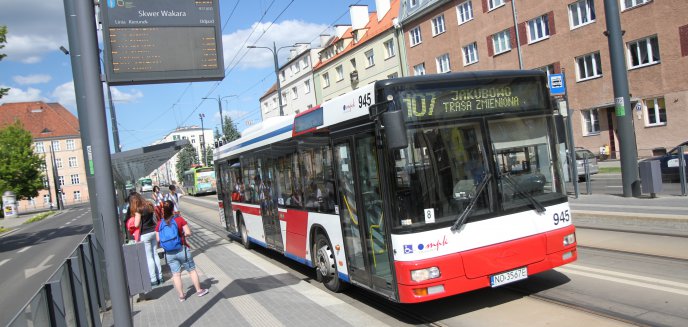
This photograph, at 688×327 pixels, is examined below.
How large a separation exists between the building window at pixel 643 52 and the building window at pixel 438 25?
13.7 meters

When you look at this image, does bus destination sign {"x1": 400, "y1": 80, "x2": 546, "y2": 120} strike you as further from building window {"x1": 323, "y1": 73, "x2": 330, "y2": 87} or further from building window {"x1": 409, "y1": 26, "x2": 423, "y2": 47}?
building window {"x1": 323, "y1": 73, "x2": 330, "y2": 87}

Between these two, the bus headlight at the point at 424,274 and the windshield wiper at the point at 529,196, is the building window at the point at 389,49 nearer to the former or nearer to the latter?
the windshield wiper at the point at 529,196

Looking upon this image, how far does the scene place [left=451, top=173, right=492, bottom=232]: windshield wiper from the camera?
5.50 m

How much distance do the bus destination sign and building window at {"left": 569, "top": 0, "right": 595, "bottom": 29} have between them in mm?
24361

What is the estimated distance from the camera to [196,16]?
20.6ft

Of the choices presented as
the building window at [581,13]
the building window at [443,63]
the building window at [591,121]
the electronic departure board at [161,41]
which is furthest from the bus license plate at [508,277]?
the building window at [443,63]

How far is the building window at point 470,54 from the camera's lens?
3494 cm

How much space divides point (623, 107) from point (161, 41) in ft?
37.3

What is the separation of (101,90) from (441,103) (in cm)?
339

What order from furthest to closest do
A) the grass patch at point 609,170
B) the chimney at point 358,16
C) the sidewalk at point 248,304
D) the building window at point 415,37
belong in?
the chimney at point 358,16 → the building window at point 415,37 → the grass patch at point 609,170 → the sidewalk at point 248,304

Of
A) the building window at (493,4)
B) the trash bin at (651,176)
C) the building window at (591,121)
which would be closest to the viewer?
the trash bin at (651,176)

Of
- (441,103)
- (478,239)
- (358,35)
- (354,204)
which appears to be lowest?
(478,239)

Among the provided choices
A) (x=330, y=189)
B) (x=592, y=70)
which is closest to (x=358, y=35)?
(x=592, y=70)

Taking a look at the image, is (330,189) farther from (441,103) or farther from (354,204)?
(441,103)
